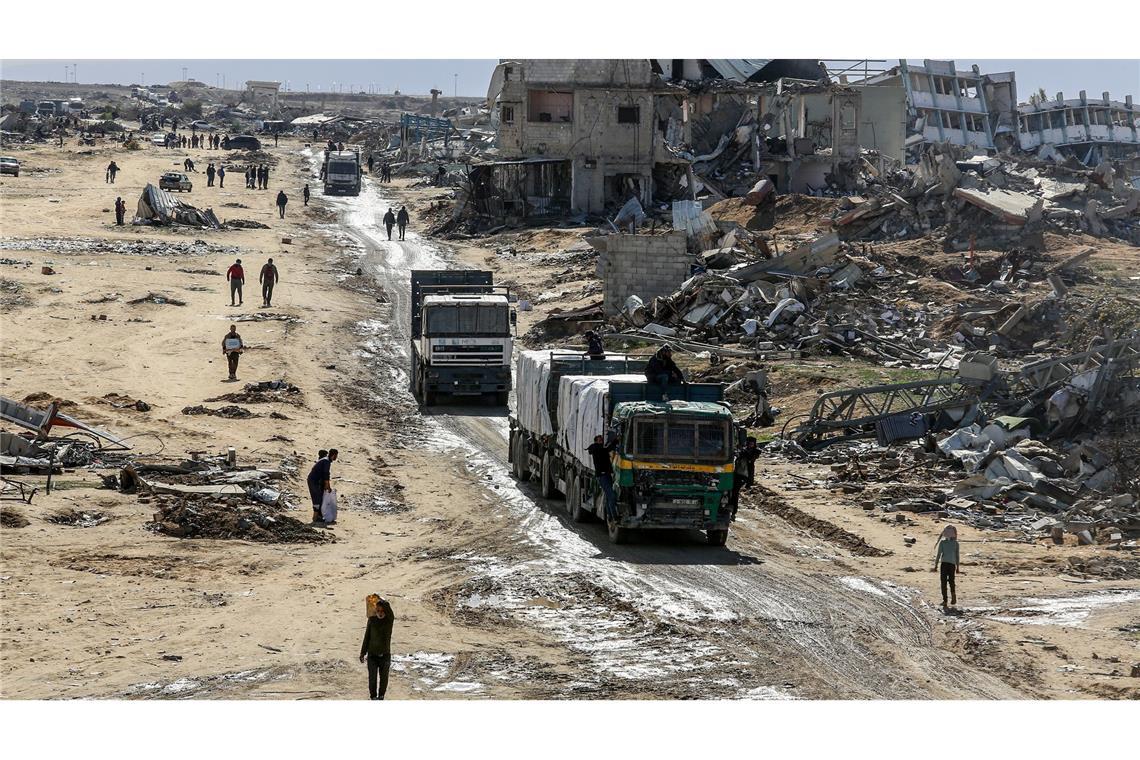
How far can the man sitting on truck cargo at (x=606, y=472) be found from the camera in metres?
24.2

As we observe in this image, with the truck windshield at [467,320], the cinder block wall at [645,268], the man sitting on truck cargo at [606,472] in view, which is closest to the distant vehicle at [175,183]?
the cinder block wall at [645,268]

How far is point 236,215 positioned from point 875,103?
133 feet

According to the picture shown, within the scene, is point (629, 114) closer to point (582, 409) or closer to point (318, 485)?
point (582, 409)

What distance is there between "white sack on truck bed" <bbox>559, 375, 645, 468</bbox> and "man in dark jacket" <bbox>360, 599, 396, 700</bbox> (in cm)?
952

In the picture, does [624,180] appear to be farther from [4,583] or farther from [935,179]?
[4,583]

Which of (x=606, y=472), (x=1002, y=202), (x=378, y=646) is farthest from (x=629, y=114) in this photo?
(x=378, y=646)

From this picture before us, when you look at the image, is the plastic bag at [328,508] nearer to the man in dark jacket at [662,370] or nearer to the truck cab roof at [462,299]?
the man in dark jacket at [662,370]

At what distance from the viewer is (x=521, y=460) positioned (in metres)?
30.7

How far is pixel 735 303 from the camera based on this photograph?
4412 centimetres

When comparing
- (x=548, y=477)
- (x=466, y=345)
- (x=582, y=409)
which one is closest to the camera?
(x=582, y=409)

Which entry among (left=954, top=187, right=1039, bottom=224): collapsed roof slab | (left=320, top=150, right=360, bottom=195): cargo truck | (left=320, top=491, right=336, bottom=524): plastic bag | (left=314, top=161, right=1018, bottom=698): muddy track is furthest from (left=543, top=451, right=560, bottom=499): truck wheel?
(left=320, top=150, right=360, bottom=195): cargo truck

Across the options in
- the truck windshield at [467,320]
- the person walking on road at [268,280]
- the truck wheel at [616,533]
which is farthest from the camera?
the person walking on road at [268,280]

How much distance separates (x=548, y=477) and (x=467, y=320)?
1034 cm

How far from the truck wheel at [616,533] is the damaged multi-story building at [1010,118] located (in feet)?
320
